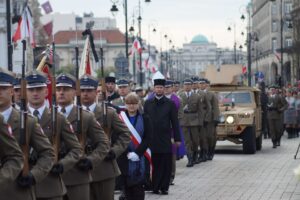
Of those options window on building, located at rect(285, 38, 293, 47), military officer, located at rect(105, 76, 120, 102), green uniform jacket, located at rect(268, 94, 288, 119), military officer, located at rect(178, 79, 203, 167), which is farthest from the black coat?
window on building, located at rect(285, 38, 293, 47)

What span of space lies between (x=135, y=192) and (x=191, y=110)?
9170 mm

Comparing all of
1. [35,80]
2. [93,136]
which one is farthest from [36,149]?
[93,136]

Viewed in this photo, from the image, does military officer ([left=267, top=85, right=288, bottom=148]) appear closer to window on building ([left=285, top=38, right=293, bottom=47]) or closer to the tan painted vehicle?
the tan painted vehicle

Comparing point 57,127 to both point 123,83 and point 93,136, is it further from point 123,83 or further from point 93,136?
point 123,83

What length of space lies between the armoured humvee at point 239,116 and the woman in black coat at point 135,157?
11432 mm

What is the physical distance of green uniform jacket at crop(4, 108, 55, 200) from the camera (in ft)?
20.7

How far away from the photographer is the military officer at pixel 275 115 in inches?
1003

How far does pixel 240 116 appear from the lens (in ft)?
72.5

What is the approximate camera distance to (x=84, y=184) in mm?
7715

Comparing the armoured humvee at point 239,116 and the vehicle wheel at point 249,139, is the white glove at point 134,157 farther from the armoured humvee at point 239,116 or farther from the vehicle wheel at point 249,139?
the vehicle wheel at point 249,139

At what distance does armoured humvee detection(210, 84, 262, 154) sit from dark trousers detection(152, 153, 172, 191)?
8.18 m

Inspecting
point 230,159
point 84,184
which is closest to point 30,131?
point 84,184

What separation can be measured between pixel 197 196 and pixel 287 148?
39.7 ft

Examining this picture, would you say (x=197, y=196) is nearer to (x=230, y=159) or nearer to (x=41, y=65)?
(x=41, y=65)
